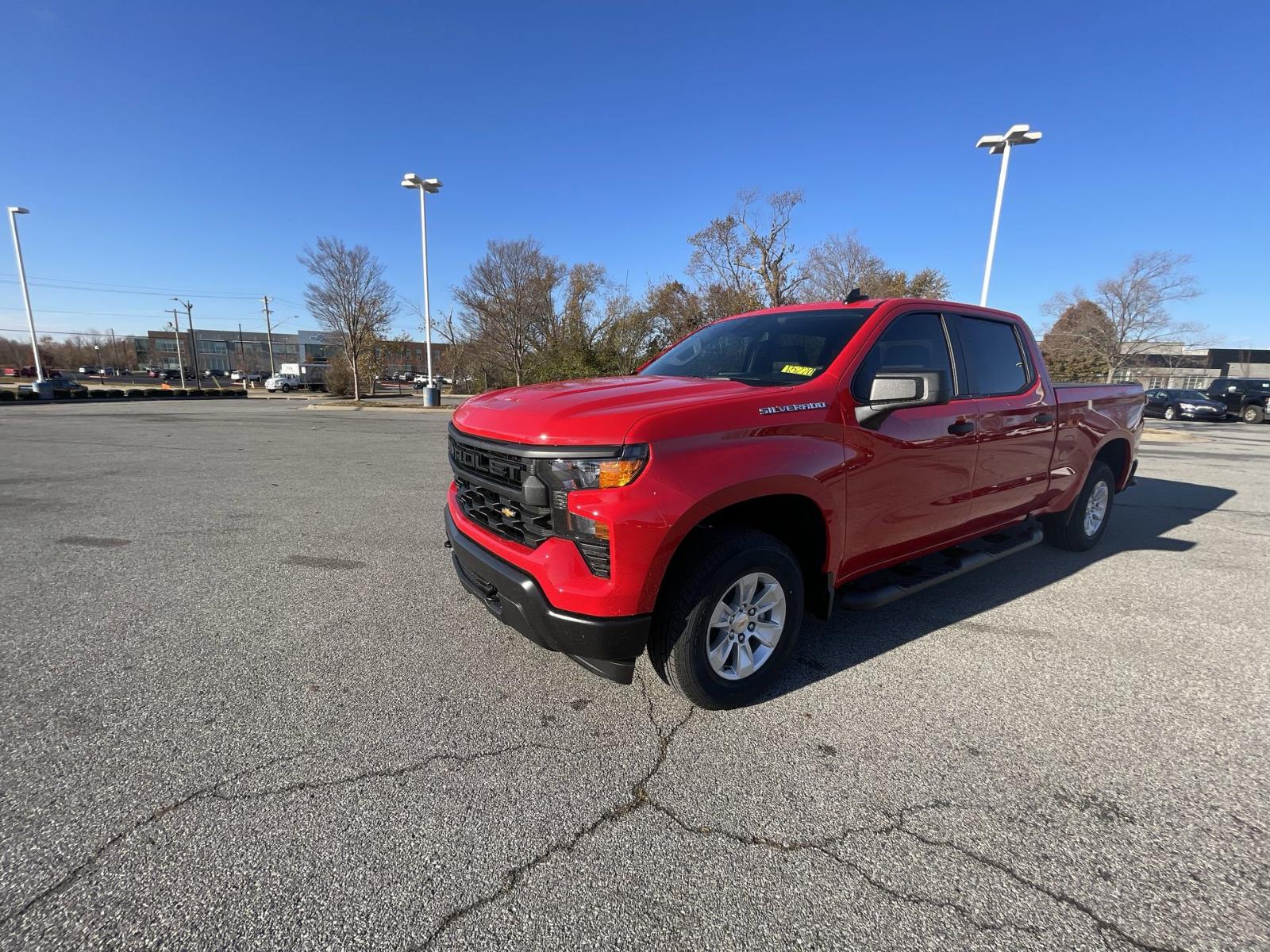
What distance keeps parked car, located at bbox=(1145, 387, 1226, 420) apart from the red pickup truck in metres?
29.4

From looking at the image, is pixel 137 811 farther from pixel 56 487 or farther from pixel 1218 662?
pixel 56 487

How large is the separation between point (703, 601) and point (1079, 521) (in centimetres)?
443

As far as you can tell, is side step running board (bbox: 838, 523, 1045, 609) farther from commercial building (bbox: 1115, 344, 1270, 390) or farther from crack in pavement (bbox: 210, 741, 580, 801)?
commercial building (bbox: 1115, 344, 1270, 390)

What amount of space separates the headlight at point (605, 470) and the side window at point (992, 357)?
2.65 meters

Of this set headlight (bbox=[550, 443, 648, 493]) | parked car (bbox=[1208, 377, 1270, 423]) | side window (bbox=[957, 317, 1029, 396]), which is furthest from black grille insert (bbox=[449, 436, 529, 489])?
→ parked car (bbox=[1208, 377, 1270, 423])

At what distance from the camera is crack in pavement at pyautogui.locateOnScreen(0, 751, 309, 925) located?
1.67 meters

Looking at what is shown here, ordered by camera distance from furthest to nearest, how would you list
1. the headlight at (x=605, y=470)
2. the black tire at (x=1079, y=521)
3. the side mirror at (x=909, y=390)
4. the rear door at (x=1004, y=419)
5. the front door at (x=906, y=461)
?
the black tire at (x=1079, y=521) → the rear door at (x=1004, y=419) → the front door at (x=906, y=461) → the side mirror at (x=909, y=390) → the headlight at (x=605, y=470)

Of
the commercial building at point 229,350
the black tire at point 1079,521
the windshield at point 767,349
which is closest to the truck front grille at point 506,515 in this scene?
the windshield at point 767,349

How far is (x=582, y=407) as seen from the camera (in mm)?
2506

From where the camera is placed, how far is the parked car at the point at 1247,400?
2548 centimetres

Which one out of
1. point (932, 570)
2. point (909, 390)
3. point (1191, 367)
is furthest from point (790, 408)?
point (1191, 367)

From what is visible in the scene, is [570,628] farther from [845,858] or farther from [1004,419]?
[1004,419]

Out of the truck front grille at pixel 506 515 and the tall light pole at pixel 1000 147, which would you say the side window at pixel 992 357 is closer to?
the truck front grille at pixel 506 515

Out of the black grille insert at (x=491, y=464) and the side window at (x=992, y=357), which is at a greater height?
the side window at (x=992, y=357)
